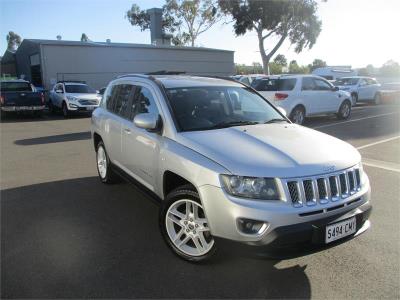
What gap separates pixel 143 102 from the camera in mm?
4859

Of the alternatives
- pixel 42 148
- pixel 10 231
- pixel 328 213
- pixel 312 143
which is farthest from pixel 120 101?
pixel 42 148

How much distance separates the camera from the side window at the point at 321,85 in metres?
13.3

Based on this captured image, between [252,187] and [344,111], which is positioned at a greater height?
[252,187]

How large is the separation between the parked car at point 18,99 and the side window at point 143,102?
1458 centimetres

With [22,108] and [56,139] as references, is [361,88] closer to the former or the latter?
[56,139]

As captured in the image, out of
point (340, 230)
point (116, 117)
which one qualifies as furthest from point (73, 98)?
point (340, 230)

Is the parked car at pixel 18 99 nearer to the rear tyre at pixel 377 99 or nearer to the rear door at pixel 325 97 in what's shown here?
the rear door at pixel 325 97

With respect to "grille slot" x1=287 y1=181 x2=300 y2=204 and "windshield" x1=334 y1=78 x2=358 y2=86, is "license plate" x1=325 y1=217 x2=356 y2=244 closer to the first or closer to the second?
"grille slot" x1=287 y1=181 x2=300 y2=204

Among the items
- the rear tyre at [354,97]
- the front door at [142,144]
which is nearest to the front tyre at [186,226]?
the front door at [142,144]

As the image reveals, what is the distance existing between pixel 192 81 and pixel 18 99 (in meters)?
15.2

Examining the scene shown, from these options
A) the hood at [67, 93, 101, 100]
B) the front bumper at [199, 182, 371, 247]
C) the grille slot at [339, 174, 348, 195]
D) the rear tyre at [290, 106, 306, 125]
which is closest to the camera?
the front bumper at [199, 182, 371, 247]

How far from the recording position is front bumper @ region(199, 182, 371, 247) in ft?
Result: 10.0

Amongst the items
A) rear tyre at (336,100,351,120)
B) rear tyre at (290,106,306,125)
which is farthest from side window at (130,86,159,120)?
rear tyre at (336,100,351,120)

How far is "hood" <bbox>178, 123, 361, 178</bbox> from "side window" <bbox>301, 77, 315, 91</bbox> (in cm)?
895
